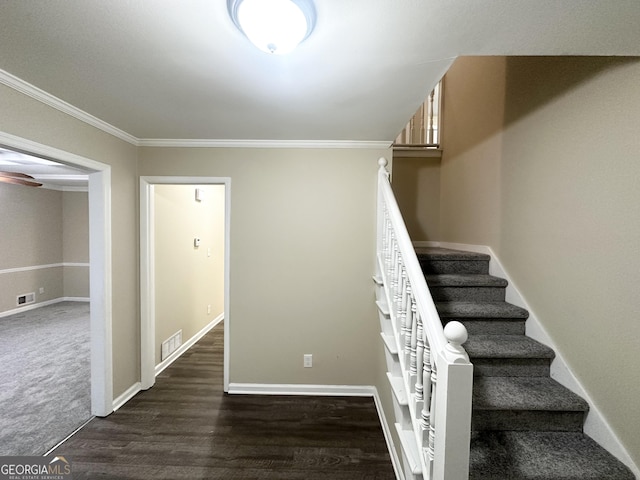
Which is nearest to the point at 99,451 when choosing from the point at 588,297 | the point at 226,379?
the point at 226,379

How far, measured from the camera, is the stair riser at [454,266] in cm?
221

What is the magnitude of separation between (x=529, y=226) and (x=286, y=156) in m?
1.97

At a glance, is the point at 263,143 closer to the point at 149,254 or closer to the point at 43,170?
the point at 149,254

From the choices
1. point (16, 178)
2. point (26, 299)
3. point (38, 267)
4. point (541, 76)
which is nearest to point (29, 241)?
point (38, 267)

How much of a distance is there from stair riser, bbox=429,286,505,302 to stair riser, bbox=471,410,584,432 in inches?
31.0

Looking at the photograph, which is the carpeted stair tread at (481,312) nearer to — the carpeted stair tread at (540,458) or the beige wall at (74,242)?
the carpeted stair tread at (540,458)

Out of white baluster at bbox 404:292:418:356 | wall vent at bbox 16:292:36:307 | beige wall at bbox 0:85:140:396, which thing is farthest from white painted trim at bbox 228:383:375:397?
wall vent at bbox 16:292:36:307

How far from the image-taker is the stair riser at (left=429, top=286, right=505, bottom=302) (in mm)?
1991

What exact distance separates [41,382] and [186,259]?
171 centimetres

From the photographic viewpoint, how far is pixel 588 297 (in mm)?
1340

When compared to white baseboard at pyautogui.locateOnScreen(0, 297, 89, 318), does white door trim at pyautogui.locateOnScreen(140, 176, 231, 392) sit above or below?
above

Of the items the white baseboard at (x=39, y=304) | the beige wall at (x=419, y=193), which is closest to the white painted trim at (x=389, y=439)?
the beige wall at (x=419, y=193)

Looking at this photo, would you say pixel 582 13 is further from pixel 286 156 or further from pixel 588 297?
pixel 286 156

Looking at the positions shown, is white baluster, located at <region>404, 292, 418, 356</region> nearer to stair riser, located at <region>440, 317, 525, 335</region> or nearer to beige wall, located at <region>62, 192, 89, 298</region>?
stair riser, located at <region>440, 317, 525, 335</region>
